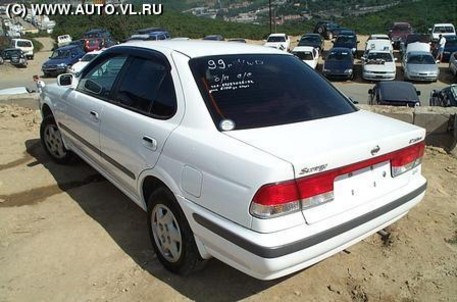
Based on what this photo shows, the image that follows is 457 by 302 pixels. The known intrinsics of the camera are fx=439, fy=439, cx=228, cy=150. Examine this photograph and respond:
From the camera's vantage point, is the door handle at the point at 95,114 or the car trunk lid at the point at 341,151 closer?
the car trunk lid at the point at 341,151

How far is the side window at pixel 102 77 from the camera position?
389 cm

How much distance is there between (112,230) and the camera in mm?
3945

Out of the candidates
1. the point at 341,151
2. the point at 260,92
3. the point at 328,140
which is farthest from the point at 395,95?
the point at 341,151

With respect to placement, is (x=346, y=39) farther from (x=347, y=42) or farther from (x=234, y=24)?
(x=234, y=24)

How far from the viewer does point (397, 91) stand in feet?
38.9

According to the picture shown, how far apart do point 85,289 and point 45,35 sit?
72038 mm

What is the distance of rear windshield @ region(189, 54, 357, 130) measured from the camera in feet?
9.43

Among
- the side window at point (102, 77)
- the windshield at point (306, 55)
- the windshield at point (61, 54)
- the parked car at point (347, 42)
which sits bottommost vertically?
the side window at point (102, 77)

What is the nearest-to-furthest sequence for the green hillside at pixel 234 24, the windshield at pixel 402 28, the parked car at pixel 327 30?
the windshield at pixel 402 28 < the parked car at pixel 327 30 < the green hillside at pixel 234 24

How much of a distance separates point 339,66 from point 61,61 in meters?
16.0

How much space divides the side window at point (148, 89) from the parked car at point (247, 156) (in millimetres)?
12

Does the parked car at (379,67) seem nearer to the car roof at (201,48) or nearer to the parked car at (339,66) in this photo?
the parked car at (339,66)

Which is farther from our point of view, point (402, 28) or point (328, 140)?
point (402, 28)

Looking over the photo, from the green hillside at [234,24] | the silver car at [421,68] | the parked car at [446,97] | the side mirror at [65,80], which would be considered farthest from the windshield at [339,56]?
the green hillside at [234,24]
